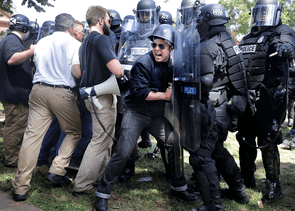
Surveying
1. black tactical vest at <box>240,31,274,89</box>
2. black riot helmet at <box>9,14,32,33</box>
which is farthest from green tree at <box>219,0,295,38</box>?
black riot helmet at <box>9,14,32,33</box>

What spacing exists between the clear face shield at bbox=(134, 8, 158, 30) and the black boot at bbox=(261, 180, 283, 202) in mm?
2797

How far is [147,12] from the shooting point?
468 centimetres

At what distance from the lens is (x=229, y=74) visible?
3.31 metres

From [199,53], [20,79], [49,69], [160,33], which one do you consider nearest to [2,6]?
[20,79]

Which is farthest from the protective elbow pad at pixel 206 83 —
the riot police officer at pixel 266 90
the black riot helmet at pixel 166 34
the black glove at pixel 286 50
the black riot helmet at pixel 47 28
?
the black riot helmet at pixel 47 28

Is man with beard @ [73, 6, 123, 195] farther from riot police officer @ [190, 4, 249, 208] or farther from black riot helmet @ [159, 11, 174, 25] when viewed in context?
black riot helmet @ [159, 11, 174, 25]

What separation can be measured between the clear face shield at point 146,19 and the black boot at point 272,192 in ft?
9.18

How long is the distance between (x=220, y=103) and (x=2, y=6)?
670cm

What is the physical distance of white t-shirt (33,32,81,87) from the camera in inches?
147

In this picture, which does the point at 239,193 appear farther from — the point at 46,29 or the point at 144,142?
the point at 46,29

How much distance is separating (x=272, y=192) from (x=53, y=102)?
297cm

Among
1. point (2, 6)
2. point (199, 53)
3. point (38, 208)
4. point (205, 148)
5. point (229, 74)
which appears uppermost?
point (2, 6)

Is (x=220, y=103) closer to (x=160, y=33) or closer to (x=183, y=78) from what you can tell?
(x=183, y=78)

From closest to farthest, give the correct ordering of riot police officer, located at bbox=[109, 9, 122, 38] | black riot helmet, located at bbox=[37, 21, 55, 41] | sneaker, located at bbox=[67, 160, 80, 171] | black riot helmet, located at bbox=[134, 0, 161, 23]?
sneaker, located at bbox=[67, 160, 80, 171] → black riot helmet, located at bbox=[134, 0, 161, 23] → riot police officer, located at bbox=[109, 9, 122, 38] → black riot helmet, located at bbox=[37, 21, 55, 41]
